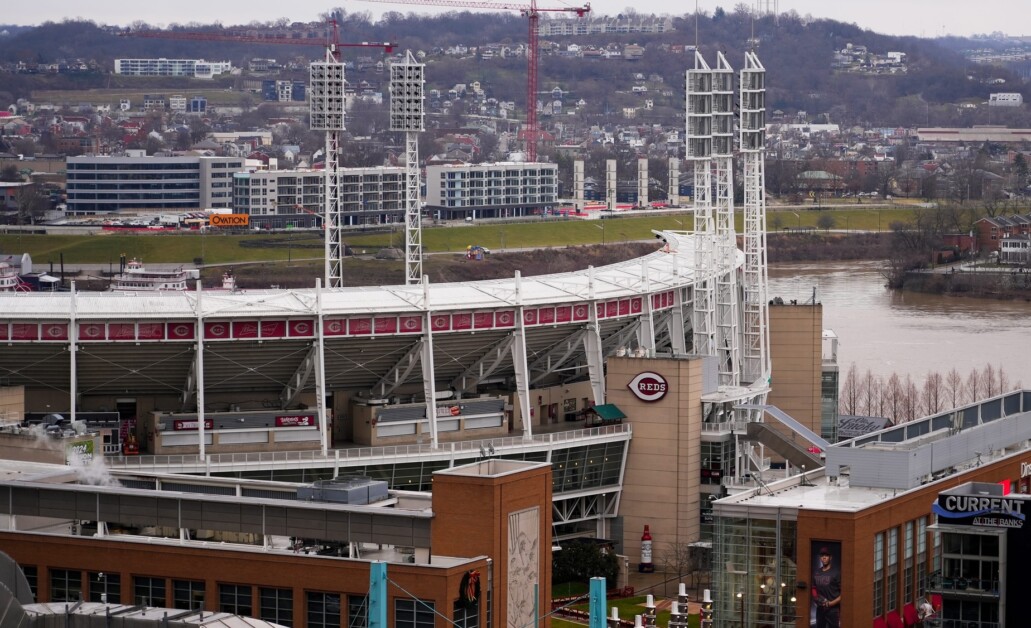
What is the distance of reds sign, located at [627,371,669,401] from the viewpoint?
52.6 metres

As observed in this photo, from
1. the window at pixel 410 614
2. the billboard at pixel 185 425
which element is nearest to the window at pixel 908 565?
the window at pixel 410 614

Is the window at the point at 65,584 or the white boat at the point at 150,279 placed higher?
the window at the point at 65,584

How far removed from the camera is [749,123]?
61.8m

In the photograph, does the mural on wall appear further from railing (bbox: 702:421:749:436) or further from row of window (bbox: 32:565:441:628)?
railing (bbox: 702:421:749:436)

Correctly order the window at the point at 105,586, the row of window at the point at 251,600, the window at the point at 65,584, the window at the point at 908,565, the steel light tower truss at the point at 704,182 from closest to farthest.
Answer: the row of window at the point at 251,600 < the window at the point at 105,586 < the window at the point at 65,584 < the window at the point at 908,565 < the steel light tower truss at the point at 704,182

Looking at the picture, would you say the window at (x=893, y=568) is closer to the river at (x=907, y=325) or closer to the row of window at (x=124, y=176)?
the river at (x=907, y=325)

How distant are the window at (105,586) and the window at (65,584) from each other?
23 cm

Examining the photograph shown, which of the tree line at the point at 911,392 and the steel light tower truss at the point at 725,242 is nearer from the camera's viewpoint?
the steel light tower truss at the point at 725,242

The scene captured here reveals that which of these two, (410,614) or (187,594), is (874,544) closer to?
(410,614)

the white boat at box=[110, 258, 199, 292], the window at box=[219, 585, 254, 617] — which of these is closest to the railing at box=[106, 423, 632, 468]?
the window at box=[219, 585, 254, 617]

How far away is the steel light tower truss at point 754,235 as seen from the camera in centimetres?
6041

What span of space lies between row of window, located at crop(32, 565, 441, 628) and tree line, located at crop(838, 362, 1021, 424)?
4091 centimetres

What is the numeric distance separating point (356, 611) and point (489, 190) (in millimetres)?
127640

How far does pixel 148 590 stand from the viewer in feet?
114
